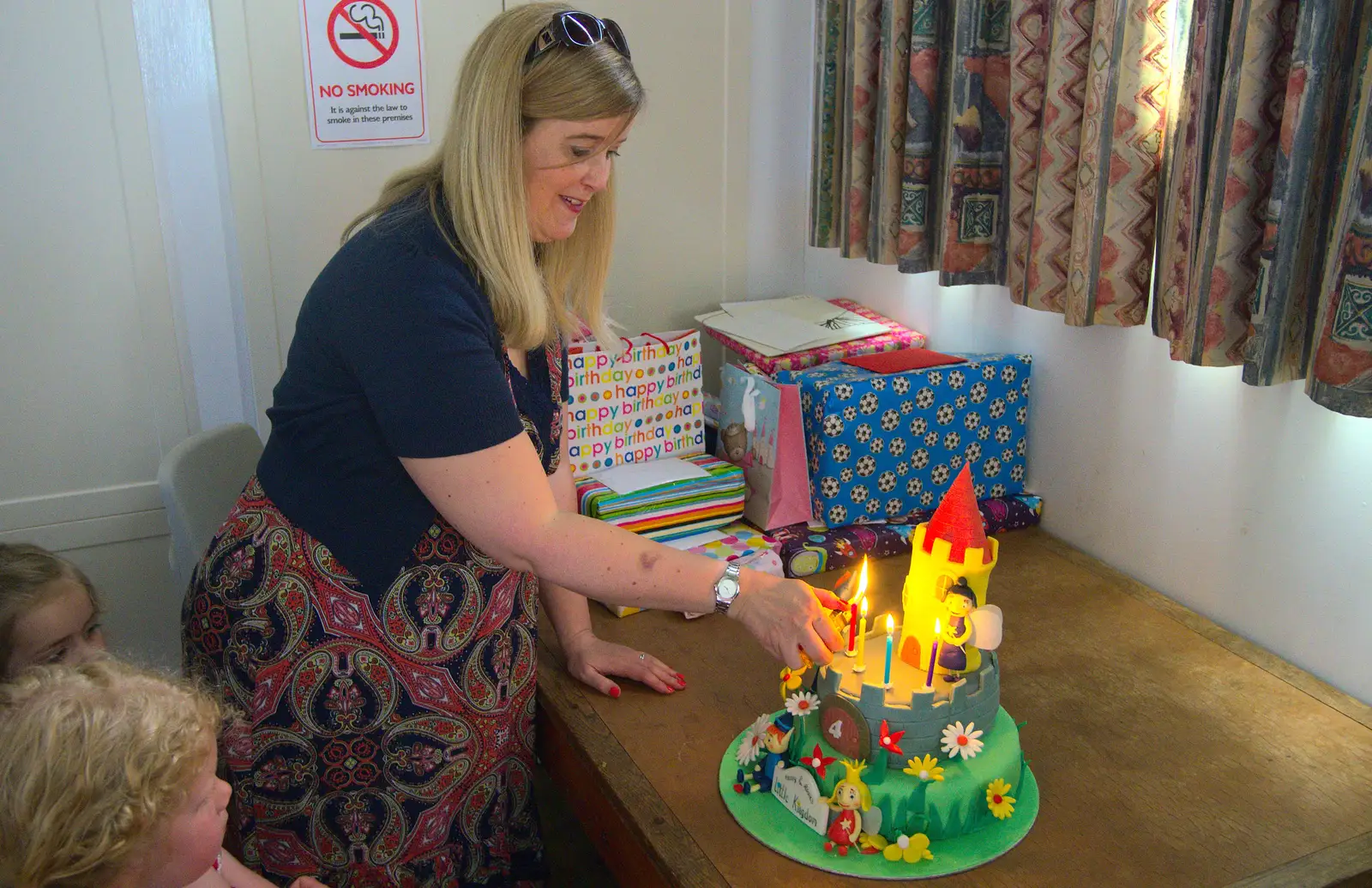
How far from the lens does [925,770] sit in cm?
111

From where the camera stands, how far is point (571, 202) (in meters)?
1.30

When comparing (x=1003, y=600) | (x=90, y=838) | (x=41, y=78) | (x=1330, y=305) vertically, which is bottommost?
(x=1003, y=600)

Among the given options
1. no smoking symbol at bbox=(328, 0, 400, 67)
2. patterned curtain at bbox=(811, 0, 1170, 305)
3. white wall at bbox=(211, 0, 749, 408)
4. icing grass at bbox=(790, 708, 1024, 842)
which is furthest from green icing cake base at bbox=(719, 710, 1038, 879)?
no smoking symbol at bbox=(328, 0, 400, 67)

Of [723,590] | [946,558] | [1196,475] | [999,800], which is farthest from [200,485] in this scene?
[1196,475]

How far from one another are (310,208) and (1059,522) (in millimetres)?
1469

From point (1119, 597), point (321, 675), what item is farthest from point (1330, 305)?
point (321, 675)

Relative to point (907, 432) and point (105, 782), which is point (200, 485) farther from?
point (907, 432)

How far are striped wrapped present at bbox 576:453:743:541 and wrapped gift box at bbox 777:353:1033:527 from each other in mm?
145

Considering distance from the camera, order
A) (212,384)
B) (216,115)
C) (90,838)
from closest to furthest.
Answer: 1. (90,838)
2. (216,115)
3. (212,384)

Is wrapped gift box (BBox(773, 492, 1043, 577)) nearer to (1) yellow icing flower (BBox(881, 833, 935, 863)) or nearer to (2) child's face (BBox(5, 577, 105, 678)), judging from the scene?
(1) yellow icing flower (BBox(881, 833, 935, 863))

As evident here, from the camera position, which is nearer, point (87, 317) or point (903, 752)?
point (903, 752)

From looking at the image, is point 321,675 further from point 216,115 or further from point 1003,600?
point 216,115

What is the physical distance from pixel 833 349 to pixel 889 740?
1.01m

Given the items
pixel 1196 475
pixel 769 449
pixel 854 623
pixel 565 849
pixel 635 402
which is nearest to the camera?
pixel 854 623
